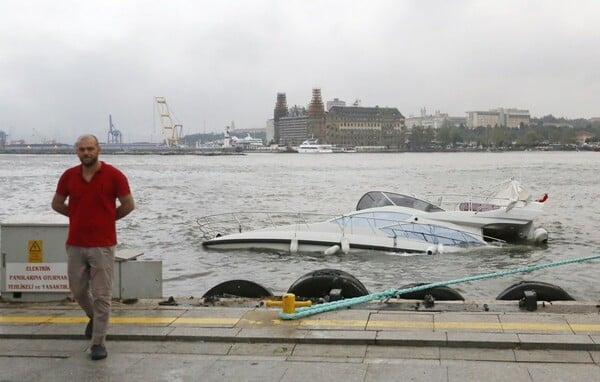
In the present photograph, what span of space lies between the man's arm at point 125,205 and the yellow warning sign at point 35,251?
2.30 m

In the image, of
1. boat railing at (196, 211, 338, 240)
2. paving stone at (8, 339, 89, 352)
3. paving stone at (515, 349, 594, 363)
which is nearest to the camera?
paving stone at (515, 349, 594, 363)

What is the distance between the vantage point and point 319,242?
21.8m

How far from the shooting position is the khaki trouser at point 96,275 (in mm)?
6508

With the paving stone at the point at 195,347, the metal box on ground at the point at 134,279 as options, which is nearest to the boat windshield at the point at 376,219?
the metal box on ground at the point at 134,279

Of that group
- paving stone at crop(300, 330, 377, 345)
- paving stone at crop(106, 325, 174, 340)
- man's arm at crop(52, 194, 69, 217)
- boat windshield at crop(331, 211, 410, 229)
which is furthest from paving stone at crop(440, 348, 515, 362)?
boat windshield at crop(331, 211, 410, 229)

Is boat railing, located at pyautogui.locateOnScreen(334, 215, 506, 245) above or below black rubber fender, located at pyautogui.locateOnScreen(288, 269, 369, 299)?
below

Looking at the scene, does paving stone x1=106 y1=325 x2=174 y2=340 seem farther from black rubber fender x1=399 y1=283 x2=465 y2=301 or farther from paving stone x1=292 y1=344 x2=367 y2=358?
black rubber fender x1=399 y1=283 x2=465 y2=301

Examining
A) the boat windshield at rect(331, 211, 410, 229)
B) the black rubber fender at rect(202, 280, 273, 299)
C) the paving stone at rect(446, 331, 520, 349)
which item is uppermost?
the paving stone at rect(446, 331, 520, 349)

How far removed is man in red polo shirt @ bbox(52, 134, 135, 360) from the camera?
648 cm

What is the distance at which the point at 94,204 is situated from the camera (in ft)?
21.3

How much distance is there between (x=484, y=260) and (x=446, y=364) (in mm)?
15577

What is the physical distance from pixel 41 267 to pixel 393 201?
15263 mm

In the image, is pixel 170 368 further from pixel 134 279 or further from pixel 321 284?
pixel 321 284

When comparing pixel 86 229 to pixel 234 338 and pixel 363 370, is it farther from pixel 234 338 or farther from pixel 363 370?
pixel 363 370
